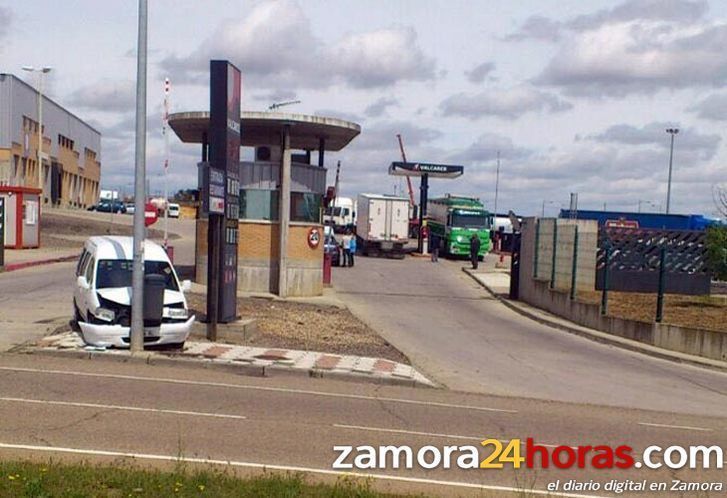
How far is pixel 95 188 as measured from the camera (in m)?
116

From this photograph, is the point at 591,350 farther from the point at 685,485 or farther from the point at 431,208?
the point at 431,208

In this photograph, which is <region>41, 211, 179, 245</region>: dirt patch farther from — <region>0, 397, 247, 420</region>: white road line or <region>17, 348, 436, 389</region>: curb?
<region>0, 397, 247, 420</region>: white road line

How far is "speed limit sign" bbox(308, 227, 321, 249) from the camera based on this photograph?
29.1m

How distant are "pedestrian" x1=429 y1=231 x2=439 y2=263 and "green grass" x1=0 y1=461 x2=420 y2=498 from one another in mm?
46194

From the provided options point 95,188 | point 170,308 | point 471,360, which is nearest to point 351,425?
point 170,308

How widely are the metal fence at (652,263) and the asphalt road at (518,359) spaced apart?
4.00 m

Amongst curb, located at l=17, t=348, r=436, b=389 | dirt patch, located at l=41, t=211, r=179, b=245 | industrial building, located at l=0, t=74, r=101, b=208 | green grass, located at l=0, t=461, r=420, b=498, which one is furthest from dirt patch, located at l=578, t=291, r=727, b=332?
industrial building, located at l=0, t=74, r=101, b=208

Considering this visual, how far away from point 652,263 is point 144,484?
2692cm

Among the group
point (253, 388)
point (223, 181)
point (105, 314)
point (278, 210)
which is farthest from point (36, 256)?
point (253, 388)

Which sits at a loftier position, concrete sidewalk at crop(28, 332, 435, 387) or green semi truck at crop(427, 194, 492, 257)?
green semi truck at crop(427, 194, 492, 257)

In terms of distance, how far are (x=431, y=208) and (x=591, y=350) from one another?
4156 centimetres

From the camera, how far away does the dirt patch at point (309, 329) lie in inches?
736

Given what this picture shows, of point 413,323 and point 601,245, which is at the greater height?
point 601,245

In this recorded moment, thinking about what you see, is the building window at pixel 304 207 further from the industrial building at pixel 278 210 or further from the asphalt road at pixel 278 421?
the asphalt road at pixel 278 421
